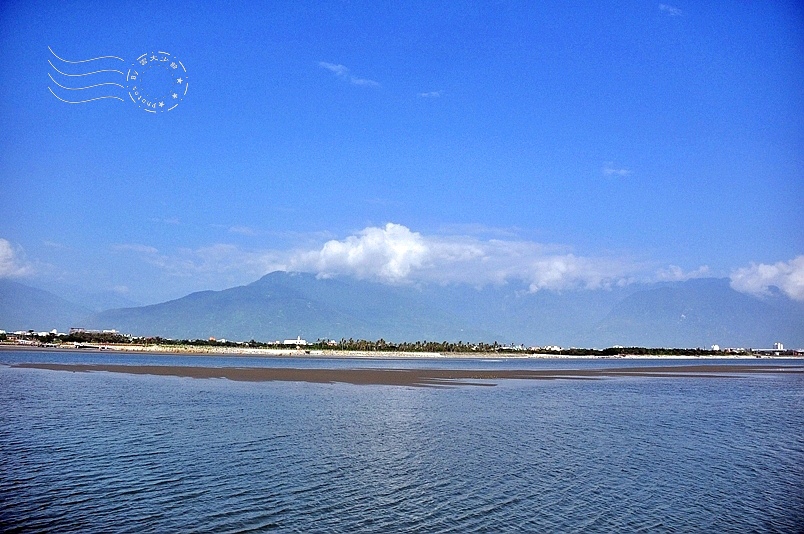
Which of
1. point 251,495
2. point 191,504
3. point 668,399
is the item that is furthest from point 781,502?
point 668,399

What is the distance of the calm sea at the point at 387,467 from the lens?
683 inches

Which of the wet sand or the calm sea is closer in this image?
the calm sea

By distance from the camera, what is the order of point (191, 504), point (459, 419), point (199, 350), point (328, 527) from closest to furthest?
point (328, 527) → point (191, 504) → point (459, 419) → point (199, 350)

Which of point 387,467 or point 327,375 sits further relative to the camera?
point 327,375

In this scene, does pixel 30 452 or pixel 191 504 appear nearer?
pixel 191 504

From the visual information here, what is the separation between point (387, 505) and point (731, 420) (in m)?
29.9

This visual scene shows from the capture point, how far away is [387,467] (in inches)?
927

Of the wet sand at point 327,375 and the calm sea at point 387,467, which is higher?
the wet sand at point 327,375

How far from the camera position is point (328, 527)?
16328mm

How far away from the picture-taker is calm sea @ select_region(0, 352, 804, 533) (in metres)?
17.4

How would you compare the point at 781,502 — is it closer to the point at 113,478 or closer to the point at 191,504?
the point at 191,504

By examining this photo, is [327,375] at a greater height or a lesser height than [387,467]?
greater

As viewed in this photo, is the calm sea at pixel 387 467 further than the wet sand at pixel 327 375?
No

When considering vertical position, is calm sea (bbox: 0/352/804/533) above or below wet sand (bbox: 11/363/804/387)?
below
